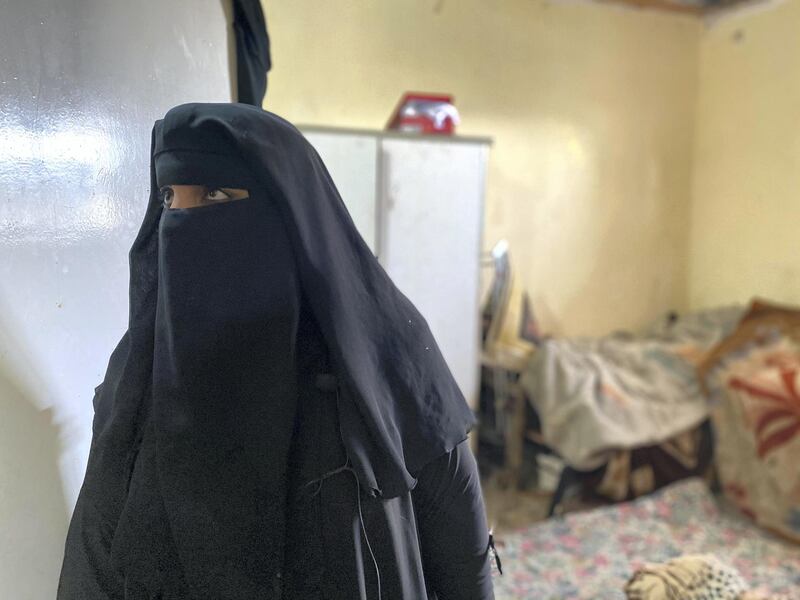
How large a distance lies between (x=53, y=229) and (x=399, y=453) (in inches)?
20.1

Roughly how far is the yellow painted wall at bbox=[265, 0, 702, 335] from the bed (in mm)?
1025

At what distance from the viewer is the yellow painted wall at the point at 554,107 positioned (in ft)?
7.98

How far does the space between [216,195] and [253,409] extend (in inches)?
10.1

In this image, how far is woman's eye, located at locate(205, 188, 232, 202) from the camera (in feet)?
2.42

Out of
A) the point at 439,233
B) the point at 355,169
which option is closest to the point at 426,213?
the point at 439,233

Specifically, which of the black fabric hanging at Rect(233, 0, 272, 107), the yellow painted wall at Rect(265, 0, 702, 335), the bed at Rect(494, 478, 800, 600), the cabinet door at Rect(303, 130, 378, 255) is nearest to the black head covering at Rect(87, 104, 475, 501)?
the black fabric hanging at Rect(233, 0, 272, 107)

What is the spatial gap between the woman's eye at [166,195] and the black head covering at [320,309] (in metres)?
0.01

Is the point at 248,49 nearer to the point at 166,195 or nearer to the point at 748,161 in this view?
the point at 166,195

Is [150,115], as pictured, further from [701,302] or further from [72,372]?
[701,302]

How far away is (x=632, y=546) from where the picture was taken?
81.4 inches

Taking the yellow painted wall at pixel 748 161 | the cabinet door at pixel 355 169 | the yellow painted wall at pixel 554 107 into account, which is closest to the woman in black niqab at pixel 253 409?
the cabinet door at pixel 355 169

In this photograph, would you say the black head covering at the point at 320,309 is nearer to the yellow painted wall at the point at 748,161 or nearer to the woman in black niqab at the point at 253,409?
the woman in black niqab at the point at 253,409

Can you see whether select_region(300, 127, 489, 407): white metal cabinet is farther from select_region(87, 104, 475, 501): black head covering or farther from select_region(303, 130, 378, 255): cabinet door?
select_region(87, 104, 475, 501): black head covering

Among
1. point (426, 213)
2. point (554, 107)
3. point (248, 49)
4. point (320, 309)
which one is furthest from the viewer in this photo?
point (554, 107)
